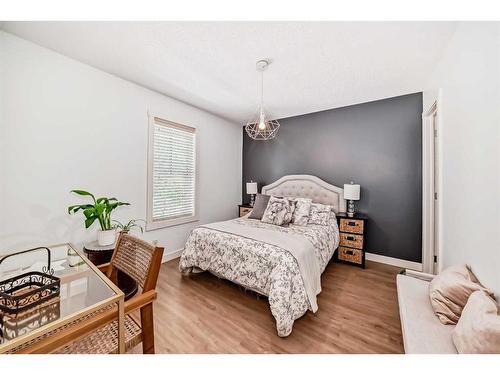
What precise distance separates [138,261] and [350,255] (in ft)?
9.71

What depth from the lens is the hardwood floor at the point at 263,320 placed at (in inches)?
60.4

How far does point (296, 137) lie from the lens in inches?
157

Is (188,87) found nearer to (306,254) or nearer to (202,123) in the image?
(202,123)

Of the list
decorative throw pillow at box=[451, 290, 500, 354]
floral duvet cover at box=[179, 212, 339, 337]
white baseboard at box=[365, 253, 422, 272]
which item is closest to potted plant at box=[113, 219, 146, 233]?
floral duvet cover at box=[179, 212, 339, 337]

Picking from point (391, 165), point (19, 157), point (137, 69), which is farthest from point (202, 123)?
point (391, 165)

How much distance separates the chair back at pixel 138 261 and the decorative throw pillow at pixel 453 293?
5.59ft

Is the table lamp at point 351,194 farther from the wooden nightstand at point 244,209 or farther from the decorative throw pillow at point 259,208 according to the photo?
the wooden nightstand at point 244,209

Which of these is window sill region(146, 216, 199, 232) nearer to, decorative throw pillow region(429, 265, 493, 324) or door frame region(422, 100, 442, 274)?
decorative throw pillow region(429, 265, 493, 324)

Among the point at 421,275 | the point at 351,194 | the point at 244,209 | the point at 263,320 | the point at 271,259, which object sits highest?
the point at 351,194

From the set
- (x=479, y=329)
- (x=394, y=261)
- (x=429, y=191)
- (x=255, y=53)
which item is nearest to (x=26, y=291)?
(x=479, y=329)

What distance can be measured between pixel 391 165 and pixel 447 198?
138cm

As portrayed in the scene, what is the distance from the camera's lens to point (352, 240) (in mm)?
3070

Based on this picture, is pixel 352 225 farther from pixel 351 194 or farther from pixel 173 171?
pixel 173 171

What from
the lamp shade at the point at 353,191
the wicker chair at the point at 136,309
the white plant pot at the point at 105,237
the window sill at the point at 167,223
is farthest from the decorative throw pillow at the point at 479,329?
the window sill at the point at 167,223
